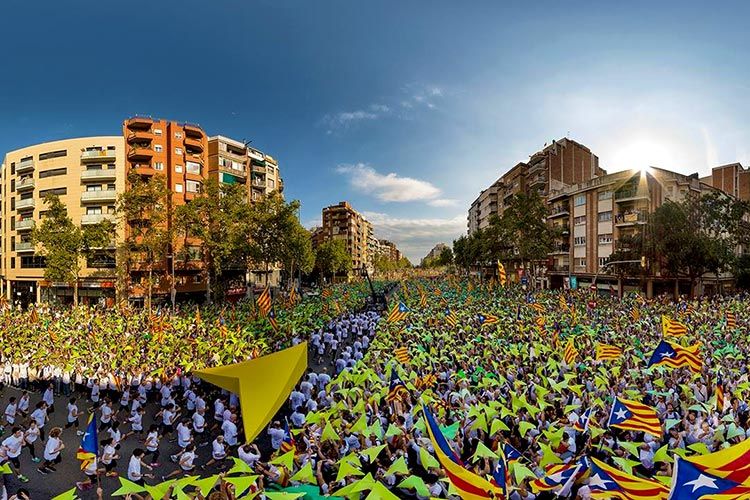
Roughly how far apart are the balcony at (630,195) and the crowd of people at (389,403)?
21.4 m

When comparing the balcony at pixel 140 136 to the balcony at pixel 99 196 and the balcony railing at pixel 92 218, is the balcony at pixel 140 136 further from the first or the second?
the balcony railing at pixel 92 218

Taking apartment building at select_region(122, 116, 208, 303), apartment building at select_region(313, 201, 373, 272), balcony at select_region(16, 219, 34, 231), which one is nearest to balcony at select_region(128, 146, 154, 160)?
apartment building at select_region(122, 116, 208, 303)

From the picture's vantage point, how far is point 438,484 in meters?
5.66

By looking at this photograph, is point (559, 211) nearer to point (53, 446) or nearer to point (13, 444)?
point (53, 446)

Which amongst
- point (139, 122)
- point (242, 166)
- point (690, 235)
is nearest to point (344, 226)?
point (242, 166)

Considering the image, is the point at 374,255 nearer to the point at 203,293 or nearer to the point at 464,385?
the point at 203,293

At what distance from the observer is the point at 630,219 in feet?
125

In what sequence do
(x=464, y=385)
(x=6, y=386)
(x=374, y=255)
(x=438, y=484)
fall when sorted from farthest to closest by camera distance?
(x=374, y=255), (x=6, y=386), (x=464, y=385), (x=438, y=484)

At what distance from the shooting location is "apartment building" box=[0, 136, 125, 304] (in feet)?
129

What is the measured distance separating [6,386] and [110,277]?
26223 millimetres

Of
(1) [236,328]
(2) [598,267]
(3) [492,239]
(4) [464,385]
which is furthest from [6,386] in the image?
(2) [598,267]

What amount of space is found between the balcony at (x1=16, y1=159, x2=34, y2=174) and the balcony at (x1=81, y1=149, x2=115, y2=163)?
8023 mm

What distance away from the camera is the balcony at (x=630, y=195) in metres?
37.4

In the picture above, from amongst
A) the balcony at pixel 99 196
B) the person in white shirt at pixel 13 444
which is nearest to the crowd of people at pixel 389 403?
the person in white shirt at pixel 13 444
